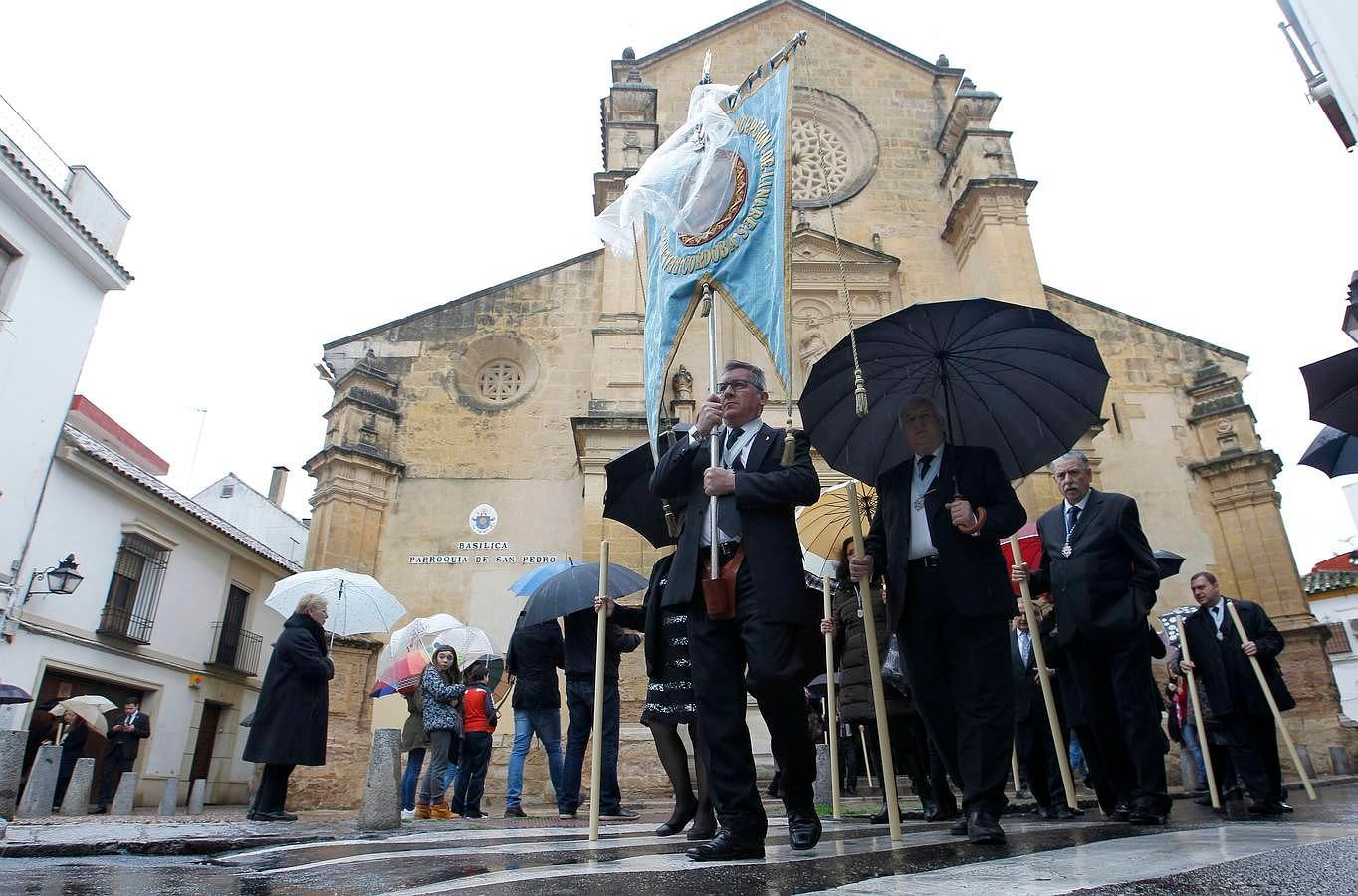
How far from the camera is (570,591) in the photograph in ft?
22.5

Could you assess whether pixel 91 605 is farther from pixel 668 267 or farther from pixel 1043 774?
pixel 1043 774

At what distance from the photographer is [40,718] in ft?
41.0

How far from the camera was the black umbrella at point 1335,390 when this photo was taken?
5938 millimetres

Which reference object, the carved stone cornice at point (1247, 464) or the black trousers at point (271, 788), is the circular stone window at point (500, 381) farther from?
the carved stone cornice at point (1247, 464)

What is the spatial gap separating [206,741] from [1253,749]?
18215 millimetres

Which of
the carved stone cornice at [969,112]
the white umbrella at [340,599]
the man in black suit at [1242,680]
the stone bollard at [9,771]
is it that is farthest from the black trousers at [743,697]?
the carved stone cornice at [969,112]

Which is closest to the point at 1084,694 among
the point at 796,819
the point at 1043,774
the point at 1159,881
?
the point at 1043,774

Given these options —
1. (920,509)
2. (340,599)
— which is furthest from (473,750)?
(920,509)

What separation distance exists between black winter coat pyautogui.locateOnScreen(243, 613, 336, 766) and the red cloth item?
145cm

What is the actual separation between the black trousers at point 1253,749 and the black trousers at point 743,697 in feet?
11.6

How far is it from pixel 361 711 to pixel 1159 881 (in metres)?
12.4

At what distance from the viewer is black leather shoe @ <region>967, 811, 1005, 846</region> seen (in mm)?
2879

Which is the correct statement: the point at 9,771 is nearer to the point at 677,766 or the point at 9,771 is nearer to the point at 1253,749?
the point at 677,766

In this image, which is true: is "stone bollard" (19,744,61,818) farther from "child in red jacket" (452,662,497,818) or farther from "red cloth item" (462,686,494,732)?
"red cloth item" (462,686,494,732)
